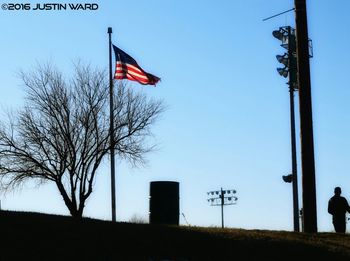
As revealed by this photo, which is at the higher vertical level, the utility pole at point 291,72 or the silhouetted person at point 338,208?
the utility pole at point 291,72

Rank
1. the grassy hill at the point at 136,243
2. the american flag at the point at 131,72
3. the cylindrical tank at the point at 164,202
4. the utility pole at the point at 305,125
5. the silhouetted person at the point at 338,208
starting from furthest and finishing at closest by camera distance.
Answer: the american flag at the point at 131,72
the silhouetted person at the point at 338,208
the utility pole at the point at 305,125
the cylindrical tank at the point at 164,202
the grassy hill at the point at 136,243

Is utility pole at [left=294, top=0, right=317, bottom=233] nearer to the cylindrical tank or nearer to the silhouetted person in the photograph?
the silhouetted person

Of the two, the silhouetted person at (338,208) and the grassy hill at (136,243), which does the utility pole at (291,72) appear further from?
the grassy hill at (136,243)

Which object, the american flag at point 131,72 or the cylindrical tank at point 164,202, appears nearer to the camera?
the cylindrical tank at point 164,202

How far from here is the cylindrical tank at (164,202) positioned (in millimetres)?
19922

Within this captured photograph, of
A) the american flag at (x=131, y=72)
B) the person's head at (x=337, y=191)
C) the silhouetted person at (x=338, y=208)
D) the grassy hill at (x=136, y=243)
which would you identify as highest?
the american flag at (x=131, y=72)

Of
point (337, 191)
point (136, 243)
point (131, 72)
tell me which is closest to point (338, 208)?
point (337, 191)

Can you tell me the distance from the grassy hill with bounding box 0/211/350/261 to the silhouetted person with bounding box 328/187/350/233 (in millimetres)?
3868

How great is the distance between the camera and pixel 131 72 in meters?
29.3

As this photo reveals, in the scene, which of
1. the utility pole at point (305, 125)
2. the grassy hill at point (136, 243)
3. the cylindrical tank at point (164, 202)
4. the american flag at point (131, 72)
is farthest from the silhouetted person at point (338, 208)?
the american flag at point (131, 72)

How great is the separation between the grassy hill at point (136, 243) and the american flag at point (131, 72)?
11.7 m

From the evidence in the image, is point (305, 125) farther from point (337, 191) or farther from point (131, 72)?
point (131, 72)

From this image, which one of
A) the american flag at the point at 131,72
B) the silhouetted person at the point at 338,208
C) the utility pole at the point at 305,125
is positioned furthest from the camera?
the american flag at the point at 131,72

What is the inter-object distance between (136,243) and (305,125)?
26.7ft
